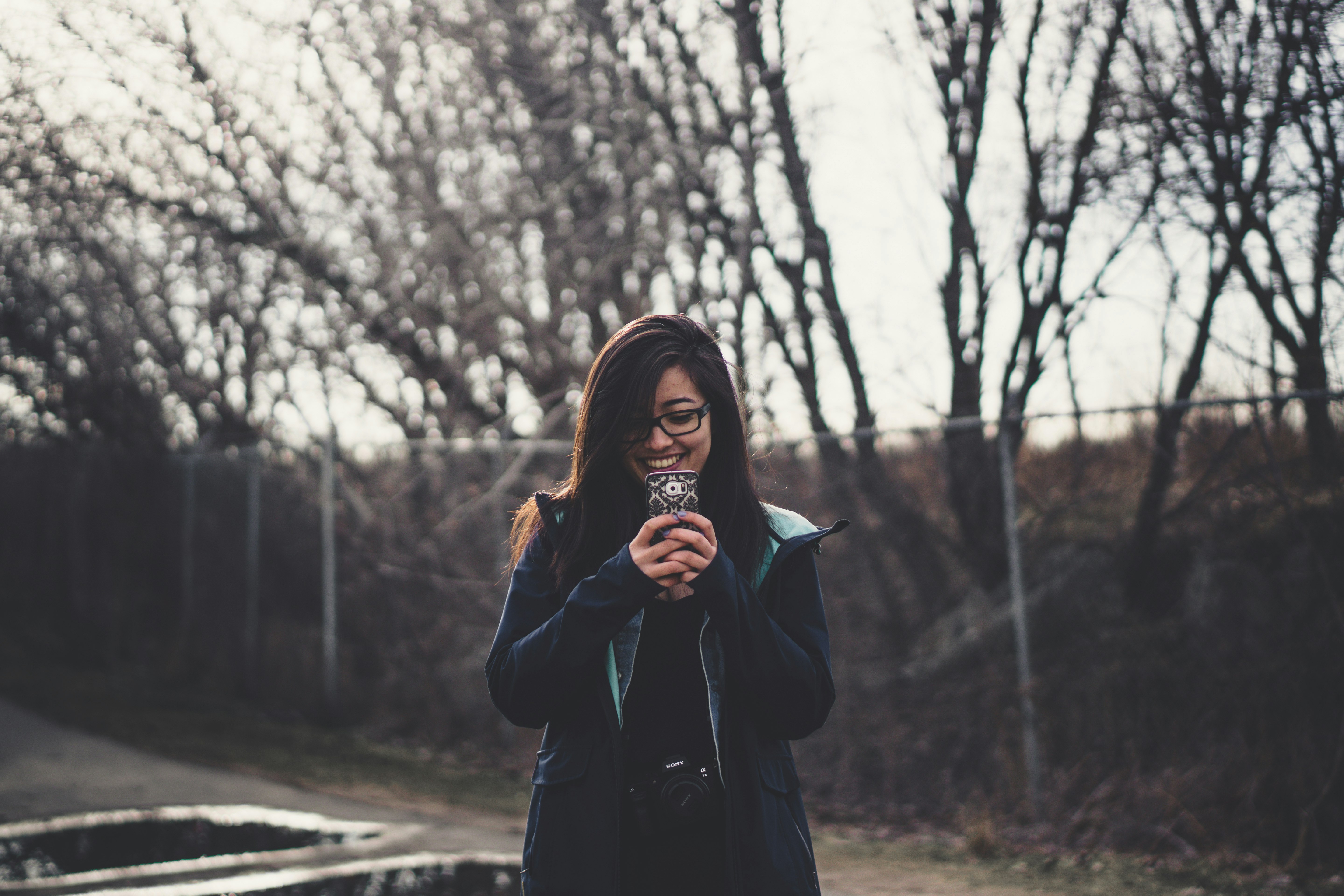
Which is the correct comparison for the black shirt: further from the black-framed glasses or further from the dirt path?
Result: the dirt path

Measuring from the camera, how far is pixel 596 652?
1.89 m

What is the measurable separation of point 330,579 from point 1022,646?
5.45m

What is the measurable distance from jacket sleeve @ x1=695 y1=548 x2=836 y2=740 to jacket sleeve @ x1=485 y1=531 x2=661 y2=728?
0.13m

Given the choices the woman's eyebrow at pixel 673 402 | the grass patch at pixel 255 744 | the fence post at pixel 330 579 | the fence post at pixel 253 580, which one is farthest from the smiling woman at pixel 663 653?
the fence post at pixel 253 580

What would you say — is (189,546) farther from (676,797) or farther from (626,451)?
(676,797)

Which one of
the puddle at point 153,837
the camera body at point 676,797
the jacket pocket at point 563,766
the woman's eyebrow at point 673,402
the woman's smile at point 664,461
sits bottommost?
the puddle at point 153,837

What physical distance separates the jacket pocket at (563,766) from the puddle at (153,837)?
3.82 meters

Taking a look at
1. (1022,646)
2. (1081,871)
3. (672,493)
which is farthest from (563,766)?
(1022,646)

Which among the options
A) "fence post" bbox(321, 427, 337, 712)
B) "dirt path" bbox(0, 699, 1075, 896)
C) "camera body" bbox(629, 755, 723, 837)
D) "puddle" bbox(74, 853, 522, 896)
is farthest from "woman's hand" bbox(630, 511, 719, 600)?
"fence post" bbox(321, 427, 337, 712)

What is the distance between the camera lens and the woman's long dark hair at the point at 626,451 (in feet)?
6.80

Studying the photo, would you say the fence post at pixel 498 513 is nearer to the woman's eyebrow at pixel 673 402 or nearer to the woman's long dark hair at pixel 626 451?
the woman's long dark hair at pixel 626 451

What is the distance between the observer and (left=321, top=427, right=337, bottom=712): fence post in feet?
27.6

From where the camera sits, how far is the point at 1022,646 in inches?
222

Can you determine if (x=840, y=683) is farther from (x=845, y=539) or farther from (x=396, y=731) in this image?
(x=396, y=731)
